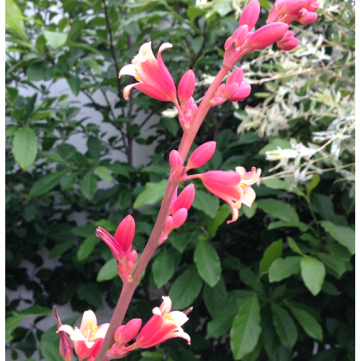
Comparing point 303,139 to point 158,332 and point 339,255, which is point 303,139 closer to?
point 339,255

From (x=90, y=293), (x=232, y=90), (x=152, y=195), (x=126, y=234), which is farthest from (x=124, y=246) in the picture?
(x=90, y=293)

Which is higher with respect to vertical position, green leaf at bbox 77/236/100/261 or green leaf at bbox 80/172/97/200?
green leaf at bbox 80/172/97/200

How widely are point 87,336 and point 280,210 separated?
1.91ft

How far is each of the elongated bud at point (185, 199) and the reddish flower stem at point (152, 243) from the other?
0.03 meters

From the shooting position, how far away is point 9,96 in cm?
97

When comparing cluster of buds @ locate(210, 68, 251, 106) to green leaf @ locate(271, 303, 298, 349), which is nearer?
cluster of buds @ locate(210, 68, 251, 106)

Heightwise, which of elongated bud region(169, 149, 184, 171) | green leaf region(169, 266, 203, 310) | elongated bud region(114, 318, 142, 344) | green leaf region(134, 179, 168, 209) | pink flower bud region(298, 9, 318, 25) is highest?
pink flower bud region(298, 9, 318, 25)

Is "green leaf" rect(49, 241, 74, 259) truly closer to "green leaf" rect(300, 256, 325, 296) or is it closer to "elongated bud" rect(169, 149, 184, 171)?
"green leaf" rect(300, 256, 325, 296)

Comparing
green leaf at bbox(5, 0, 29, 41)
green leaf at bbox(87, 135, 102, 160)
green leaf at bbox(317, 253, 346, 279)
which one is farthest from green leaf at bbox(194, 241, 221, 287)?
green leaf at bbox(5, 0, 29, 41)

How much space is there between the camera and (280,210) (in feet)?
2.50

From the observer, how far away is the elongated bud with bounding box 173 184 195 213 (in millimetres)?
219

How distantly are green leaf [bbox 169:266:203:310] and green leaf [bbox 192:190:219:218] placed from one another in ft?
0.52

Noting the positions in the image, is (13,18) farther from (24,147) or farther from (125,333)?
(125,333)

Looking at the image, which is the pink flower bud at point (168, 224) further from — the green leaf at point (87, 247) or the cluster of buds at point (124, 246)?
the green leaf at point (87, 247)
